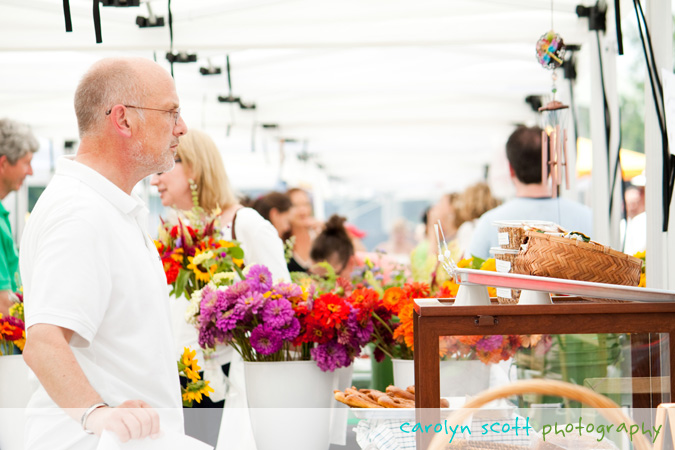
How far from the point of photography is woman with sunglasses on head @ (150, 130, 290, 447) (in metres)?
2.44

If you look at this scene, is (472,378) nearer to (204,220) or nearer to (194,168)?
(204,220)

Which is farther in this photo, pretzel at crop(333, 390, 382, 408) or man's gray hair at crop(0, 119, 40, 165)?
man's gray hair at crop(0, 119, 40, 165)

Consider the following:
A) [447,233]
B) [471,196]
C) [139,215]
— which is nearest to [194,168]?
[139,215]

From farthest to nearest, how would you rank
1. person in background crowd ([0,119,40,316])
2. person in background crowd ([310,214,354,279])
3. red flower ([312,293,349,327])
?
person in background crowd ([310,214,354,279]) → person in background crowd ([0,119,40,316]) → red flower ([312,293,349,327])

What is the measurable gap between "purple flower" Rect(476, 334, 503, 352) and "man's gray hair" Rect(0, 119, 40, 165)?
2529 mm

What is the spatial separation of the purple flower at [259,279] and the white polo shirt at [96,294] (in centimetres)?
53

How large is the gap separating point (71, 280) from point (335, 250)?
Answer: 2.99 meters

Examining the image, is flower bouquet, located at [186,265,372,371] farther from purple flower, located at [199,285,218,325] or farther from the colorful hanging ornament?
the colorful hanging ornament

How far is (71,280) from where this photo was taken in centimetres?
129

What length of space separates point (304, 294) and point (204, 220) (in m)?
0.52

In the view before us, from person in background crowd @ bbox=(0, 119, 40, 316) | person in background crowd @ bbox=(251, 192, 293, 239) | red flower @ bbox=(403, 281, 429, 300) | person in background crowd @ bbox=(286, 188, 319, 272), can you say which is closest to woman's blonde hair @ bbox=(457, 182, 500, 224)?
person in background crowd @ bbox=(286, 188, 319, 272)

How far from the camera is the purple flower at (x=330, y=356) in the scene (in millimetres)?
1995

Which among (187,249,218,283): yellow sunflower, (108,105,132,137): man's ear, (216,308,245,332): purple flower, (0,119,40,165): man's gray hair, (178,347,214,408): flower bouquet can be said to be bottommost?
(178,347,214,408): flower bouquet

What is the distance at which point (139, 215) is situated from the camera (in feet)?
5.18
